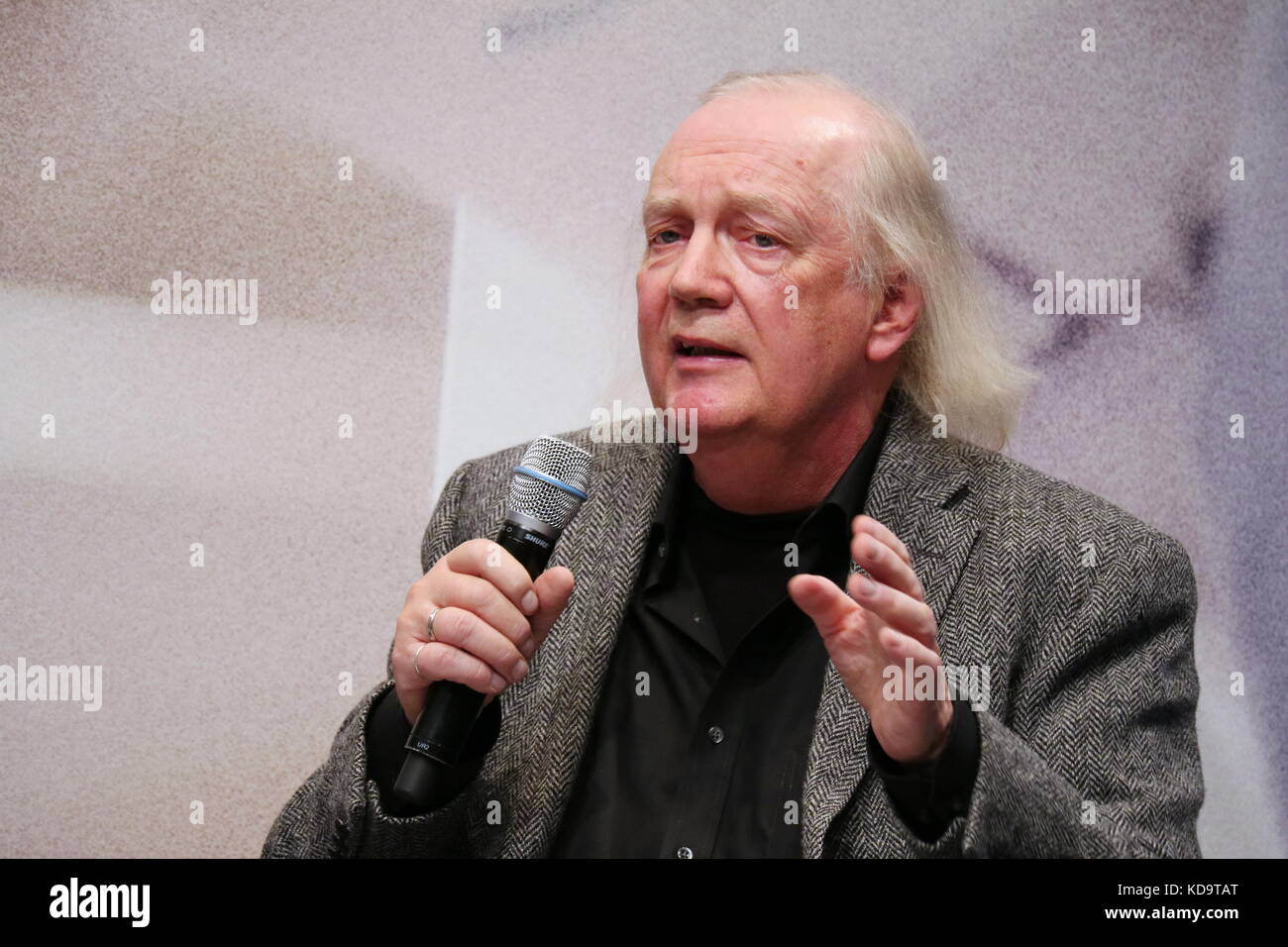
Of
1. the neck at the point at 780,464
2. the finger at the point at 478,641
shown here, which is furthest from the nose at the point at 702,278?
the finger at the point at 478,641

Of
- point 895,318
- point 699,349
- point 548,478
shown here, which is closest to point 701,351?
point 699,349

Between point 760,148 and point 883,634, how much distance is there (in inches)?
35.7

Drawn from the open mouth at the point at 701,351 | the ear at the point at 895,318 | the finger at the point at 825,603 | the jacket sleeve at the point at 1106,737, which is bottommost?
the jacket sleeve at the point at 1106,737

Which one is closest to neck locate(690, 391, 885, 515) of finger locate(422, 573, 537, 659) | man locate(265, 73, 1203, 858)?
man locate(265, 73, 1203, 858)

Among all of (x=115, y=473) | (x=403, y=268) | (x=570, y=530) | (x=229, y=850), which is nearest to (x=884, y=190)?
(x=570, y=530)

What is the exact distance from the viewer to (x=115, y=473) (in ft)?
8.24

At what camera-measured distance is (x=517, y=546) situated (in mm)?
1483

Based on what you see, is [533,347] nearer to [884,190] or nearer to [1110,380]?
[884,190]

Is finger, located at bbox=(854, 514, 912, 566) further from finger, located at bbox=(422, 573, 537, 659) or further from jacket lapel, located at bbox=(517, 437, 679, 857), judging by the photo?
jacket lapel, located at bbox=(517, 437, 679, 857)

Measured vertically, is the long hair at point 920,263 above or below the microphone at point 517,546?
above

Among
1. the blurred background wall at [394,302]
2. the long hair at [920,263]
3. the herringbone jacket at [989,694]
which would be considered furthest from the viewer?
the blurred background wall at [394,302]

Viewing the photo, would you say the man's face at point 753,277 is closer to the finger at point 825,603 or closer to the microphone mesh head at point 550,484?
the microphone mesh head at point 550,484

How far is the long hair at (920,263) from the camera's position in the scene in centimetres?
196

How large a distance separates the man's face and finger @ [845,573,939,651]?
58cm
